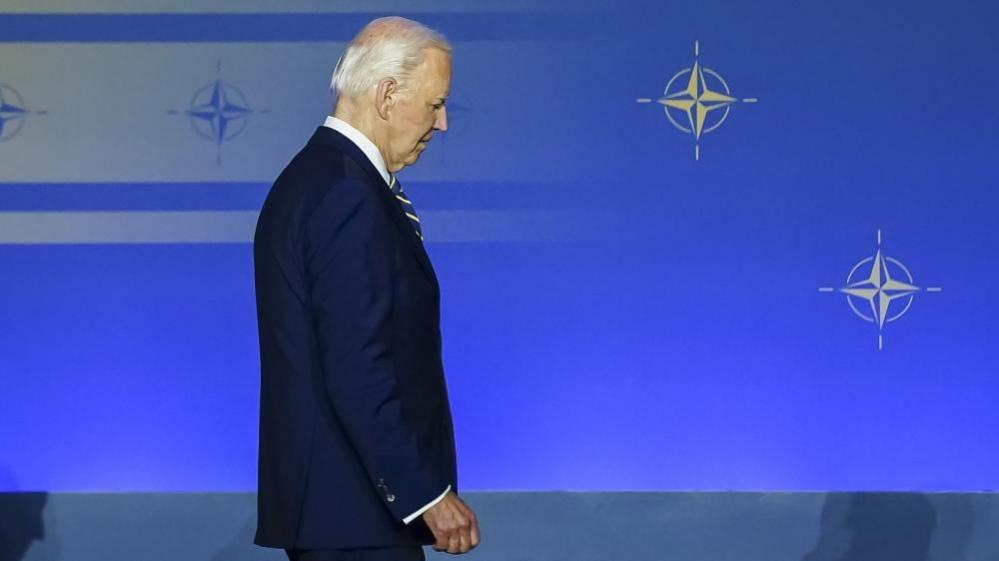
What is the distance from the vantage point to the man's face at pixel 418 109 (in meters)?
1.89

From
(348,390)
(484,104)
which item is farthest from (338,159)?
(484,104)

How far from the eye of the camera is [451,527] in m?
1.77

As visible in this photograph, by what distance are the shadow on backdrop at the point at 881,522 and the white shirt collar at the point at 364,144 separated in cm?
198

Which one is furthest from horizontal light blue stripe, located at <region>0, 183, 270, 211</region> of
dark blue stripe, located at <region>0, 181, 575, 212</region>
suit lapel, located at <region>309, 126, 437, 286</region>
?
suit lapel, located at <region>309, 126, 437, 286</region>

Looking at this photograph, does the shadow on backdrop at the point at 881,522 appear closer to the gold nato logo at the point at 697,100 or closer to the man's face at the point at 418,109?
the gold nato logo at the point at 697,100

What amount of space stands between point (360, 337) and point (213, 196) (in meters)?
1.90

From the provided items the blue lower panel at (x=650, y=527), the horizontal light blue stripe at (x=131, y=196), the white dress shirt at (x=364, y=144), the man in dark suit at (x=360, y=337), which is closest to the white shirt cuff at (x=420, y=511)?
the man in dark suit at (x=360, y=337)

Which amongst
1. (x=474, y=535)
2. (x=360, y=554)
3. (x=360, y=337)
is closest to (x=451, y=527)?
(x=474, y=535)

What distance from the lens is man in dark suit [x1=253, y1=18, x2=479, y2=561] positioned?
68.9 inches

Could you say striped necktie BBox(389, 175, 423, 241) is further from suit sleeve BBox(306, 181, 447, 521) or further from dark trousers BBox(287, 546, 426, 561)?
dark trousers BBox(287, 546, 426, 561)

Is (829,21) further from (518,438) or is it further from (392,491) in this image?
(392,491)

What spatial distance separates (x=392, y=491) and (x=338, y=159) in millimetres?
424

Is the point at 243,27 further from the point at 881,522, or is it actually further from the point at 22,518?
the point at 881,522

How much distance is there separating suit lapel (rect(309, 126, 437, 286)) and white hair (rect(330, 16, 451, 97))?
7cm
